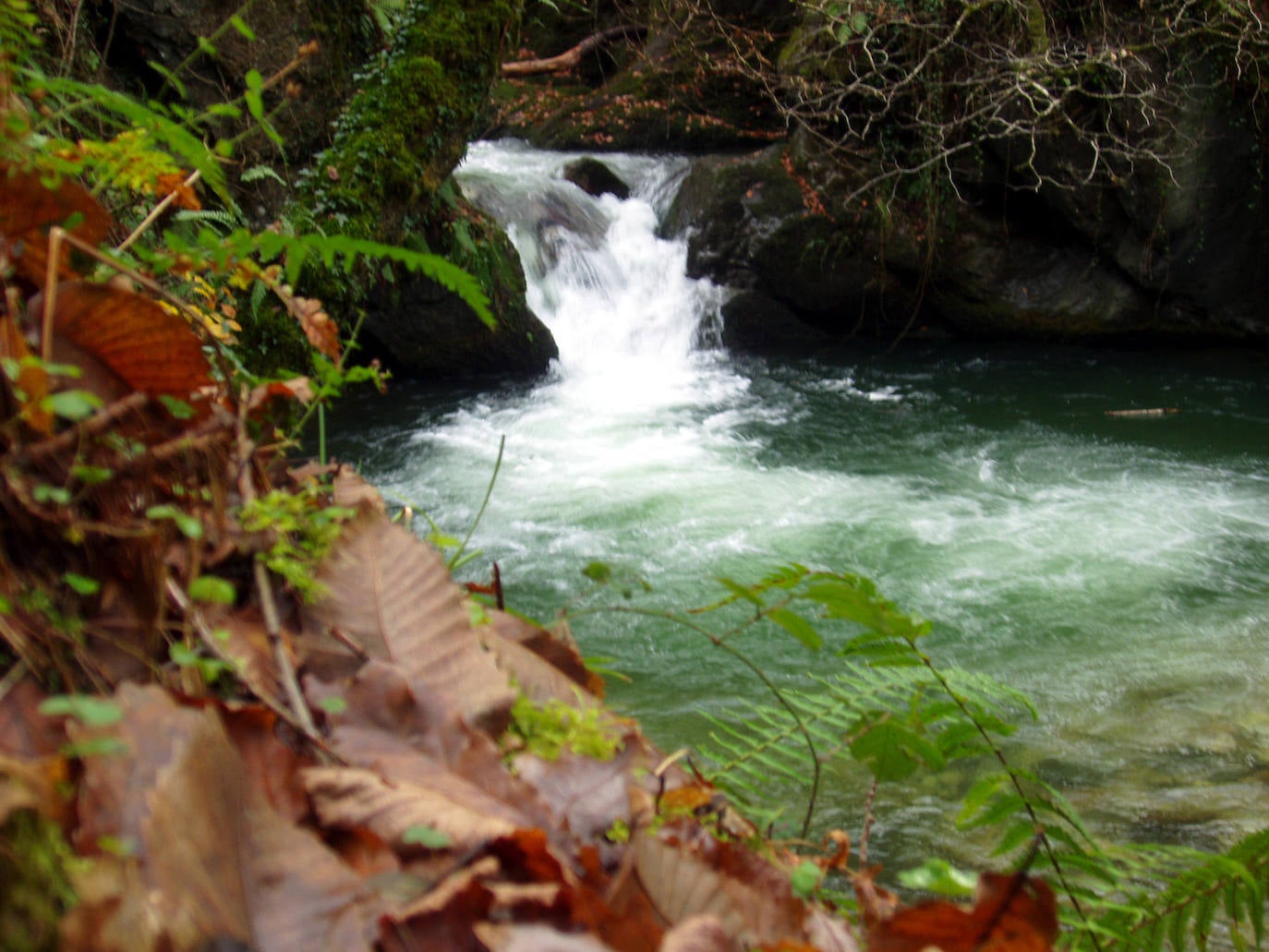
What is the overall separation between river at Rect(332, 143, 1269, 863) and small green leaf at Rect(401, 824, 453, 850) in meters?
0.95

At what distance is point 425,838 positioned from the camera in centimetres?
83

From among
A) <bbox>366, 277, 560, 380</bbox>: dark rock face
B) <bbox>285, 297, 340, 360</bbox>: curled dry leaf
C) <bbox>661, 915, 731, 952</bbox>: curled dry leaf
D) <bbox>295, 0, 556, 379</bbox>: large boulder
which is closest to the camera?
<bbox>661, 915, 731, 952</bbox>: curled dry leaf

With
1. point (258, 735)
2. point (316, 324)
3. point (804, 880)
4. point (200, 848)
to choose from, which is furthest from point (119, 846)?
A: point (316, 324)

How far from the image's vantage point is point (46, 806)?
2.23 feet

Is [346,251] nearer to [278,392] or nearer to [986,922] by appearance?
[278,392]

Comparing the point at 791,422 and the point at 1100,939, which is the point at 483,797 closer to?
the point at 1100,939

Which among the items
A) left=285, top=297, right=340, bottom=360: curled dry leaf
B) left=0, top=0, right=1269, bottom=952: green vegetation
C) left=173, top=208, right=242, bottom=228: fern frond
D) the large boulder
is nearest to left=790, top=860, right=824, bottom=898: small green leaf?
left=0, top=0, right=1269, bottom=952: green vegetation

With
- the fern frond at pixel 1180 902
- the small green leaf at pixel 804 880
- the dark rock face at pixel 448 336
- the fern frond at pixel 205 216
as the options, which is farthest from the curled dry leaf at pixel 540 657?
the dark rock face at pixel 448 336

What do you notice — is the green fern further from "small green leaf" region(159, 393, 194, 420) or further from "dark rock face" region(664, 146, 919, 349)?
"dark rock face" region(664, 146, 919, 349)

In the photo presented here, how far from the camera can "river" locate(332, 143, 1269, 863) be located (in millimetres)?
3318

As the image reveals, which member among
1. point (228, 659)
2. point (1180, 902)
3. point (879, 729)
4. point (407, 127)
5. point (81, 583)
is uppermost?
point (407, 127)

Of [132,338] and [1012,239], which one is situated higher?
[1012,239]

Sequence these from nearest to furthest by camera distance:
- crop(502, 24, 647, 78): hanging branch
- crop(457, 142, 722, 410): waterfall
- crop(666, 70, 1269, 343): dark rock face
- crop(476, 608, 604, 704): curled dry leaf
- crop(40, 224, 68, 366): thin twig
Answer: crop(40, 224, 68, 366): thin twig
crop(476, 608, 604, 704): curled dry leaf
crop(666, 70, 1269, 343): dark rock face
crop(457, 142, 722, 410): waterfall
crop(502, 24, 647, 78): hanging branch

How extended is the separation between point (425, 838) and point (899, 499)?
18.8ft
